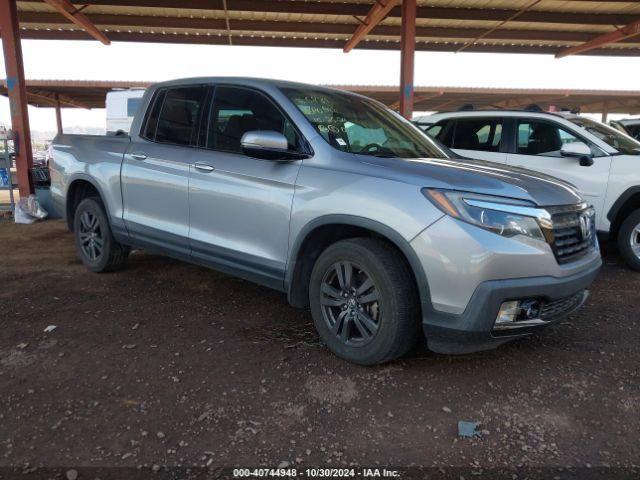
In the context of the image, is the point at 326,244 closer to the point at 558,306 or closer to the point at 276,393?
the point at 276,393

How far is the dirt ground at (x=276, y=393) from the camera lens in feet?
7.62

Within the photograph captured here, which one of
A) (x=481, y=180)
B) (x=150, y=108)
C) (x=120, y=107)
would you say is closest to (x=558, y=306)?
(x=481, y=180)

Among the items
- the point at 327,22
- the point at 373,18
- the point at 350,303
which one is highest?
the point at 327,22

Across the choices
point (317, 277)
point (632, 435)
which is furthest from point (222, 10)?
point (632, 435)

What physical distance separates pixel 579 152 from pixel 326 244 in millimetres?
3864

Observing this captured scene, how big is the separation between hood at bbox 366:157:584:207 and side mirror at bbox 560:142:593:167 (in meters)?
2.72

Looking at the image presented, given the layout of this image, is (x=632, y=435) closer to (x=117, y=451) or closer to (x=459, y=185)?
(x=459, y=185)

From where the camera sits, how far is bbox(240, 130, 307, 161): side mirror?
313 centimetres

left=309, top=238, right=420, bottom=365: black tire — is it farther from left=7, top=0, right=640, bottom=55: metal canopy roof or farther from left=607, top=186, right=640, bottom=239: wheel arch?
left=7, top=0, right=640, bottom=55: metal canopy roof

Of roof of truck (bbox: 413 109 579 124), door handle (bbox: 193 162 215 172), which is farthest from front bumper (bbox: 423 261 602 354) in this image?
roof of truck (bbox: 413 109 579 124)

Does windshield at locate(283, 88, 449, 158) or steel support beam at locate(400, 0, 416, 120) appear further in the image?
steel support beam at locate(400, 0, 416, 120)

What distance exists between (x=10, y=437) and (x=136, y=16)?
1044 centimetres

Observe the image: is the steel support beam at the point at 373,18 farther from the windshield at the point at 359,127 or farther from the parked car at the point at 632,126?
the windshield at the point at 359,127

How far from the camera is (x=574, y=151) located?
18.5ft
